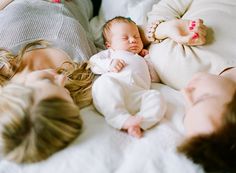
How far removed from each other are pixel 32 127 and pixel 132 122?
22cm

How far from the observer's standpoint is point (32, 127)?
71 centimetres

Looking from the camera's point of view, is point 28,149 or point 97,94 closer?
point 28,149

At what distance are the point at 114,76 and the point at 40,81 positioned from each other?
8.4 inches

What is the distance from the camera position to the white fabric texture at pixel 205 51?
0.98 meters

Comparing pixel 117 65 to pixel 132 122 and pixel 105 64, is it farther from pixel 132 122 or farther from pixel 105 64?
pixel 132 122

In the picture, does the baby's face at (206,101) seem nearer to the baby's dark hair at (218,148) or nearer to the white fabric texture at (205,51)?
the baby's dark hair at (218,148)

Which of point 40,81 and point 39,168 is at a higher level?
point 40,81

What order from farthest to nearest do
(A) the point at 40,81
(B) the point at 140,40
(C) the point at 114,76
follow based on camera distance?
(B) the point at 140,40 → (C) the point at 114,76 → (A) the point at 40,81

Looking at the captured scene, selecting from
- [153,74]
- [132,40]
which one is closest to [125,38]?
[132,40]

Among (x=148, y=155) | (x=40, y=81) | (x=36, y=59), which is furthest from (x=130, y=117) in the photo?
(x=36, y=59)

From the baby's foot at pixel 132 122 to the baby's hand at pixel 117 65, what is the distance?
0.18 m

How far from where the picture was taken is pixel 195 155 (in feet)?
2.28

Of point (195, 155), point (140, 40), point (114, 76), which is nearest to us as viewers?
point (195, 155)

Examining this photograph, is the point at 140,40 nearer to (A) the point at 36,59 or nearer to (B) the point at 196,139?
(A) the point at 36,59
